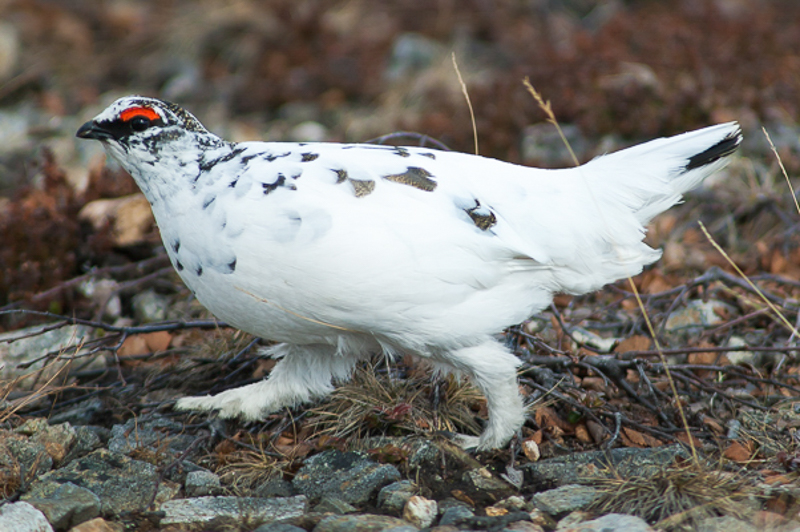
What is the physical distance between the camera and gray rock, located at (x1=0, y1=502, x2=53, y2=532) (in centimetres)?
234

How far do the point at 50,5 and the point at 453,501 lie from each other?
930 centimetres

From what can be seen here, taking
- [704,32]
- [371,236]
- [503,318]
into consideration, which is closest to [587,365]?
[503,318]

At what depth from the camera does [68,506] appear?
2504 mm

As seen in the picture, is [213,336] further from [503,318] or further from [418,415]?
[503,318]

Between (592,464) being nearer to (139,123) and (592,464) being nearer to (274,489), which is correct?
(274,489)

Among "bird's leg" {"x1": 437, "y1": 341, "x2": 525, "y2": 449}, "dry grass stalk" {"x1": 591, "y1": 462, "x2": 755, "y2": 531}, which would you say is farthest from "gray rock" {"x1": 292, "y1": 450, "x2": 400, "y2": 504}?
"dry grass stalk" {"x1": 591, "y1": 462, "x2": 755, "y2": 531}

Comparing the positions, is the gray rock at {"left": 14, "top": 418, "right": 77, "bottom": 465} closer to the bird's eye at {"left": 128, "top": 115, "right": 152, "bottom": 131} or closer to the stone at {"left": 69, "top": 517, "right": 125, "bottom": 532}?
the stone at {"left": 69, "top": 517, "right": 125, "bottom": 532}

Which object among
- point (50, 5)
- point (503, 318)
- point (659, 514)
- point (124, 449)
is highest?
point (50, 5)

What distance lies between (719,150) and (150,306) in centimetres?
318

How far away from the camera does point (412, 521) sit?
8.29ft

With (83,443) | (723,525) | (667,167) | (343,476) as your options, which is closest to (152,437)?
(83,443)

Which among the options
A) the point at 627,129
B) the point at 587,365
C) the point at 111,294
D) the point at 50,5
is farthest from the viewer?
the point at 50,5

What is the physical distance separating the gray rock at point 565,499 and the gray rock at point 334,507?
672mm

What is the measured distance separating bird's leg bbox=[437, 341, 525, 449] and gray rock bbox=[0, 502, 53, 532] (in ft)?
4.84
